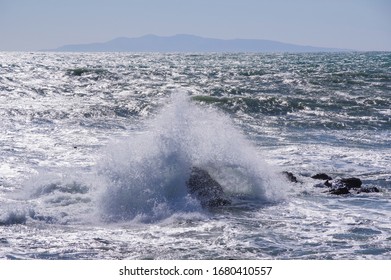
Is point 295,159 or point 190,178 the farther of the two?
point 295,159

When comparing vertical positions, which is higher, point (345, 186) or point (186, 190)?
point (186, 190)

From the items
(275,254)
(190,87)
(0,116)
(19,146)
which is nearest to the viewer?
(275,254)

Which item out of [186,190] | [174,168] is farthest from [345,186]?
[174,168]

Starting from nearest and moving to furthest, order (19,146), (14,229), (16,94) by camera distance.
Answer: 1. (14,229)
2. (19,146)
3. (16,94)

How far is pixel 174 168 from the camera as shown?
37.3ft

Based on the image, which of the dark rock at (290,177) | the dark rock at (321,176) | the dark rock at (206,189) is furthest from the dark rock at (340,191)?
the dark rock at (206,189)

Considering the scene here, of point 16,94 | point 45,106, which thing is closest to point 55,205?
point 45,106

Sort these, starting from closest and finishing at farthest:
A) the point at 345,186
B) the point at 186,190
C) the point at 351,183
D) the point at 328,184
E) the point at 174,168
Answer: the point at 186,190 → the point at 174,168 → the point at 345,186 → the point at 351,183 → the point at 328,184

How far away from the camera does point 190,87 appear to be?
1491 inches

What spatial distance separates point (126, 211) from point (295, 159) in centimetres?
712

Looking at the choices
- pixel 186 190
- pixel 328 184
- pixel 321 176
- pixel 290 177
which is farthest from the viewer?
pixel 321 176

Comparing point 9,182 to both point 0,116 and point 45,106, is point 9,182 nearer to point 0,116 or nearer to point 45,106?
point 0,116

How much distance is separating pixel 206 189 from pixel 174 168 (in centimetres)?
88

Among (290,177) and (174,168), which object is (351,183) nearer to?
(290,177)
